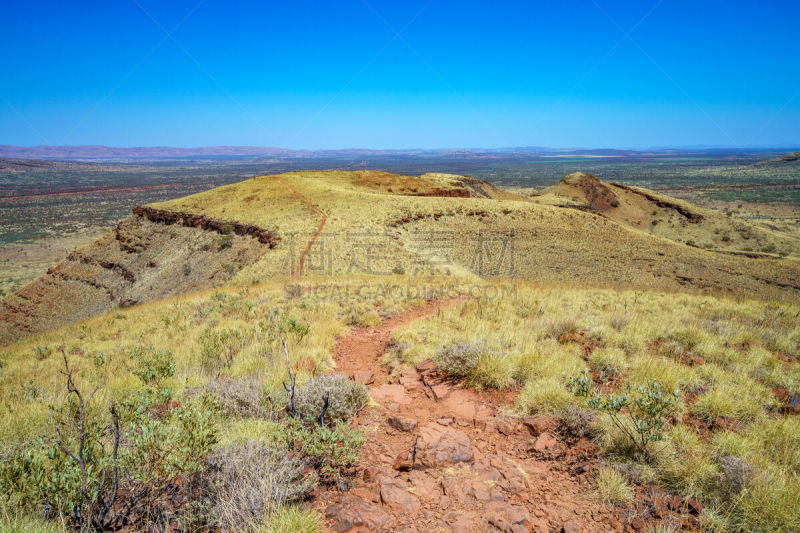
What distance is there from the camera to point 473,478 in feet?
9.82

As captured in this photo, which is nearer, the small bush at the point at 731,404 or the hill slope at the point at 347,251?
the small bush at the point at 731,404

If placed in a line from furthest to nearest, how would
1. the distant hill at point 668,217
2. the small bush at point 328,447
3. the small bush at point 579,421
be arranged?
the distant hill at point 668,217 → the small bush at point 579,421 → the small bush at point 328,447

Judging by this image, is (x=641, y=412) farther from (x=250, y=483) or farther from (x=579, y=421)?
(x=250, y=483)

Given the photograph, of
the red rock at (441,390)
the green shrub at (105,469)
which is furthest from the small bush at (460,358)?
the green shrub at (105,469)

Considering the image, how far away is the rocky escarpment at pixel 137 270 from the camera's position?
65.9ft

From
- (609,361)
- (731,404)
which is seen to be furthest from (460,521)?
(609,361)

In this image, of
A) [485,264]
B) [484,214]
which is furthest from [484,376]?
[484,214]

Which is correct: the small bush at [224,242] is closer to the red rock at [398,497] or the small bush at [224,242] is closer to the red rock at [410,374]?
the red rock at [410,374]

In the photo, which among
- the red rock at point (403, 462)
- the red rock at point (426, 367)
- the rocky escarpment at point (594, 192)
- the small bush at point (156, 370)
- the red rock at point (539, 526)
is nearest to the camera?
the red rock at point (539, 526)

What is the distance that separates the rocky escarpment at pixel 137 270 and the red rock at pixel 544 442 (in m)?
17.9

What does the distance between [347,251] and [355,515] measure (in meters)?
17.0

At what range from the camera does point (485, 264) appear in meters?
20.5

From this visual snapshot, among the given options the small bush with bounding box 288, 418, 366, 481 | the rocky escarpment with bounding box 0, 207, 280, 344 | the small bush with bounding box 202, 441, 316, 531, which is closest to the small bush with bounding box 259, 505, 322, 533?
the small bush with bounding box 202, 441, 316, 531

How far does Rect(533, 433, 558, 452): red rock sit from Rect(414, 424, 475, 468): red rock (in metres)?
0.63
